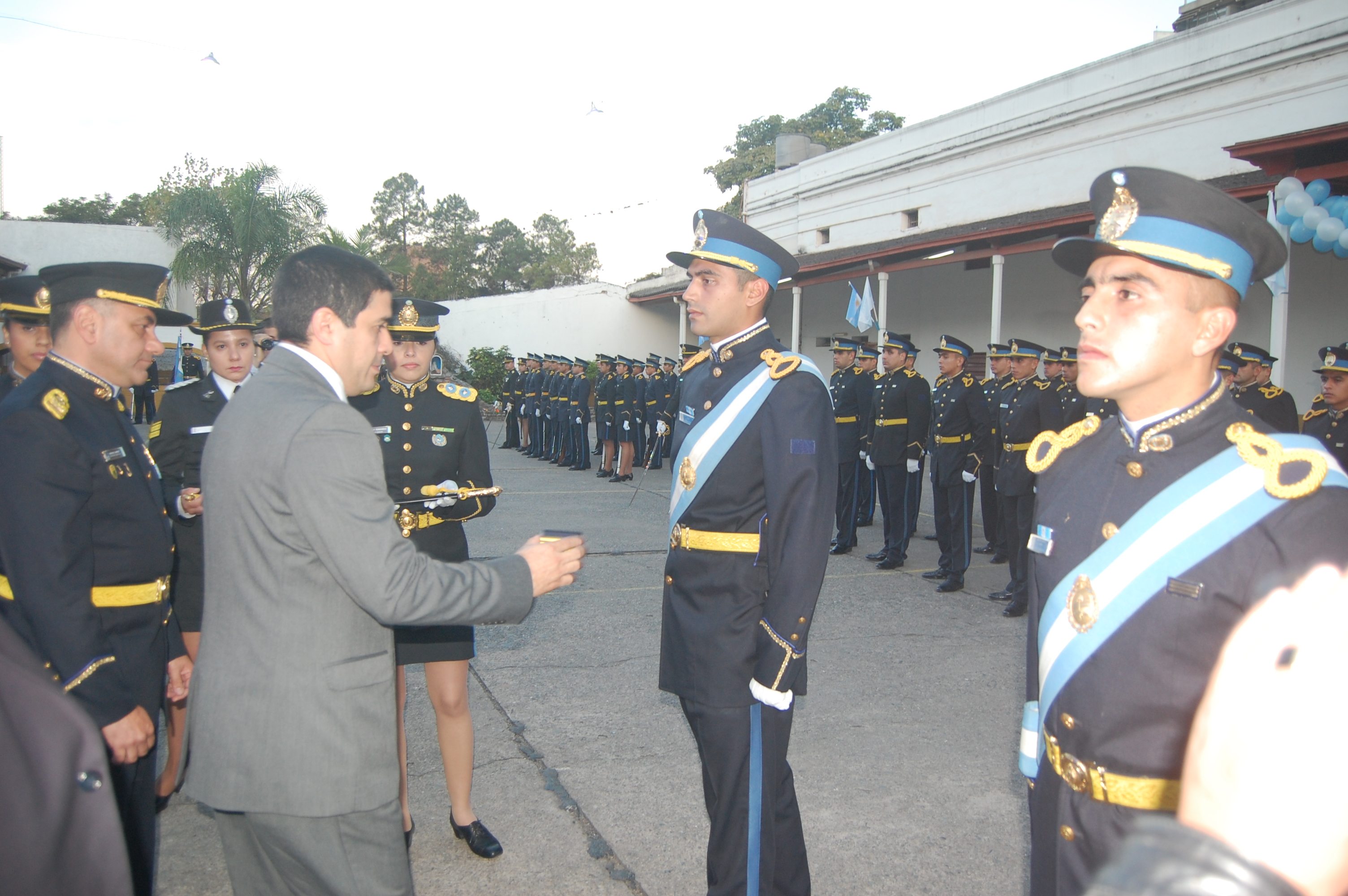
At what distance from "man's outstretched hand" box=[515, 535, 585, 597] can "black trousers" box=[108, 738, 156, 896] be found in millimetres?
1274

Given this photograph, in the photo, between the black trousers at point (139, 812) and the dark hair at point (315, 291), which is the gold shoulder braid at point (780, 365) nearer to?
the dark hair at point (315, 291)

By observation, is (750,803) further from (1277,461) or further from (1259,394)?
(1259,394)

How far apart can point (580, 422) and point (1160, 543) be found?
15.6 m

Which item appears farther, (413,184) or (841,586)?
(413,184)

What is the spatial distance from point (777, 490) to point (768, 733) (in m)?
0.72

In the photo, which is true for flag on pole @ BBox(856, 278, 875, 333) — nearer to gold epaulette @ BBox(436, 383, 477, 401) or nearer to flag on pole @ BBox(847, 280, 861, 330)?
flag on pole @ BBox(847, 280, 861, 330)

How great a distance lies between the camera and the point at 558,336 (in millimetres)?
33344

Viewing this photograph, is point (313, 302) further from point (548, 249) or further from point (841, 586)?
point (548, 249)

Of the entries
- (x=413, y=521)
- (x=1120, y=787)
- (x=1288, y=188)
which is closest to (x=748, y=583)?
(x=1120, y=787)

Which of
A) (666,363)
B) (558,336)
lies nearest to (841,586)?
(666,363)

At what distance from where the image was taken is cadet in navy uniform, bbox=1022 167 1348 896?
1.55m

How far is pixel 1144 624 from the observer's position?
1635mm

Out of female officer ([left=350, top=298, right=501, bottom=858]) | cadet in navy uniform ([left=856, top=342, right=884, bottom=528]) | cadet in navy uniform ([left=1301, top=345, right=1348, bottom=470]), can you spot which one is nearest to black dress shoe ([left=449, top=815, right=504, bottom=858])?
female officer ([left=350, top=298, right=501, bottom=858])

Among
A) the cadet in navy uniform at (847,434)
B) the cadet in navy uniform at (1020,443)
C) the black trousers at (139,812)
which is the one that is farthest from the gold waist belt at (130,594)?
the cadet in navy uniform at (847,434)
